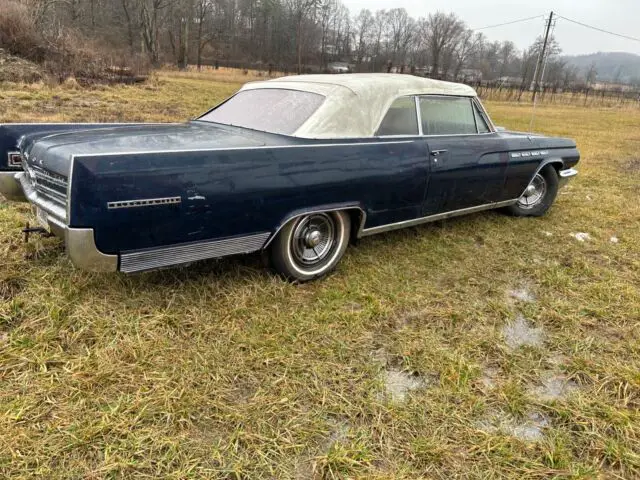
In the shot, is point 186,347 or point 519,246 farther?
point 519,246

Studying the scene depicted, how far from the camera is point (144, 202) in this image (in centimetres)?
235

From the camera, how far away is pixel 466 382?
7.88ft

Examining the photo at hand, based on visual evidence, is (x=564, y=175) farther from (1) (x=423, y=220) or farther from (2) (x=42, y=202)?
(2) (x=42, y=202)

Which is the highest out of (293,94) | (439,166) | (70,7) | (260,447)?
(70,7)

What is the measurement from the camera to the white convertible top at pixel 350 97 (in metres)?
3.23

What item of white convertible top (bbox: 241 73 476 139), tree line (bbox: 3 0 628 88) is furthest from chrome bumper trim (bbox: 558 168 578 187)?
tree line (bbox: 3 0 628 88)

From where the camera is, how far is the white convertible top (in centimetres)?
323

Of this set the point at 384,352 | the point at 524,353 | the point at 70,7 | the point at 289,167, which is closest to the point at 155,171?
the point at 289,167

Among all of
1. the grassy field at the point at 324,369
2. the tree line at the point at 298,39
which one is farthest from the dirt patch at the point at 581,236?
the tree line at the point at 298,39

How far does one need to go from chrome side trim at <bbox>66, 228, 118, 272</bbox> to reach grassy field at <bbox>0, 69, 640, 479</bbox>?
41 centimetres

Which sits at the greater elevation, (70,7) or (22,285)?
(70,7)

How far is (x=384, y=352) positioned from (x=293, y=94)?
2069 mm

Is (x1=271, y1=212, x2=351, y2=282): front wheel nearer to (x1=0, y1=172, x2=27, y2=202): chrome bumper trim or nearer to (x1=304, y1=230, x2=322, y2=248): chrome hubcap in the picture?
(x1=304, y1=230, x2=322, y2=248): chrome hubcap

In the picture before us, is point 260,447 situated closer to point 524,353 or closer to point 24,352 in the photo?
point 24,352
